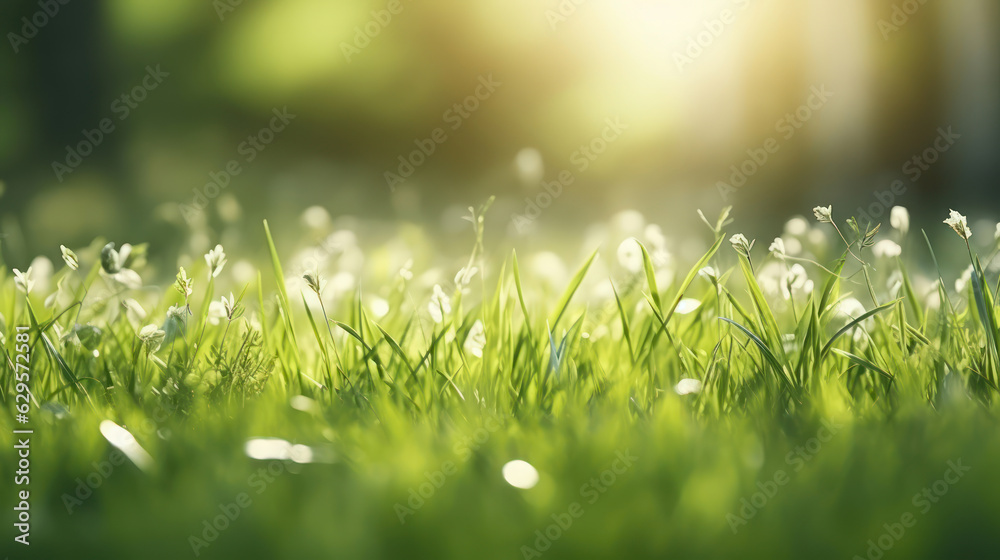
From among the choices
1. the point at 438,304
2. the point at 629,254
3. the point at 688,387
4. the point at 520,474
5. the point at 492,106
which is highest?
the point at 492,106

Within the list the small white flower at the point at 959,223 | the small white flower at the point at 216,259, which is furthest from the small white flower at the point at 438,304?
the small white flower at the point at 959,223

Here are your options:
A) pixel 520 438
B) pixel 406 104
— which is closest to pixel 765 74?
pixel 406 104

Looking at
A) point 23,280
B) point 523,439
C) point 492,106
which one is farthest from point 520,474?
point 492,106

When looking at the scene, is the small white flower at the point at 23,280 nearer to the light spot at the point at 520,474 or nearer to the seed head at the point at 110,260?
the seed head at the point at 110,260

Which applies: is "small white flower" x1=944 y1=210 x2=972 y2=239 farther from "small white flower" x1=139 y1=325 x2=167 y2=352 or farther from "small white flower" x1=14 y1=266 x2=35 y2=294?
"small white flower" x1=14 y1=266 x2=35 y2=294

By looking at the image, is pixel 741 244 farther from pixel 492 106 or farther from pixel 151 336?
pixel 492 106

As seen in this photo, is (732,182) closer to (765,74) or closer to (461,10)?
(765,74)

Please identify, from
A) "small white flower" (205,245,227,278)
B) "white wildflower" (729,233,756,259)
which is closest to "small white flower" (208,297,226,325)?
"small white flower" (205,245,227,278)
